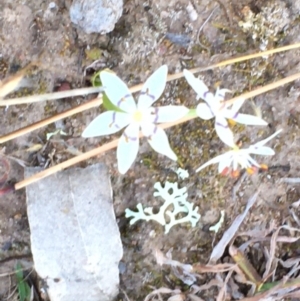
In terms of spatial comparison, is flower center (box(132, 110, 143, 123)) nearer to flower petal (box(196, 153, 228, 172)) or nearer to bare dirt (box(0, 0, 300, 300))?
bare dirt (box(0, 0, 300, 300))

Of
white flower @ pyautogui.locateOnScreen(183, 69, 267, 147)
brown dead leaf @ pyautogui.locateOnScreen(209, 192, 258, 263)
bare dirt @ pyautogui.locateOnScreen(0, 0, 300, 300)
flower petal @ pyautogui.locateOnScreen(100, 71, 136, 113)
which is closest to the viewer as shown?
flower petal @ pyautogui.locateOnScreen(100, 71, 136, 113)

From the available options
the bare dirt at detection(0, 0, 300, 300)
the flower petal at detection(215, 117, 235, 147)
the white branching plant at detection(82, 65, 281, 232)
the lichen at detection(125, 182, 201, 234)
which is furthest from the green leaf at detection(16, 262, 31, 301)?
the flower petal at detection(215, 117, 235, 147)

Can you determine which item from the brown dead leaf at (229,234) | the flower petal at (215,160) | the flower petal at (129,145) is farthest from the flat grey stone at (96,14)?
the brown dead leaf at (229,234)

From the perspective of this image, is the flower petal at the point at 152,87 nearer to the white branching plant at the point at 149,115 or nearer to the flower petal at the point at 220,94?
the white branching plant at the point at 149,115

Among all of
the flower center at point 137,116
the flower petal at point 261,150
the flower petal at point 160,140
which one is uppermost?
the flower center at point 137,116

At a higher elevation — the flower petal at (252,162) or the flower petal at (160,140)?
the flower petal at (160,140)

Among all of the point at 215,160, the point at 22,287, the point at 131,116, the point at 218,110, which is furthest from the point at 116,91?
the point at 22,287

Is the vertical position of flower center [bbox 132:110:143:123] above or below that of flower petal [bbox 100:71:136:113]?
below
